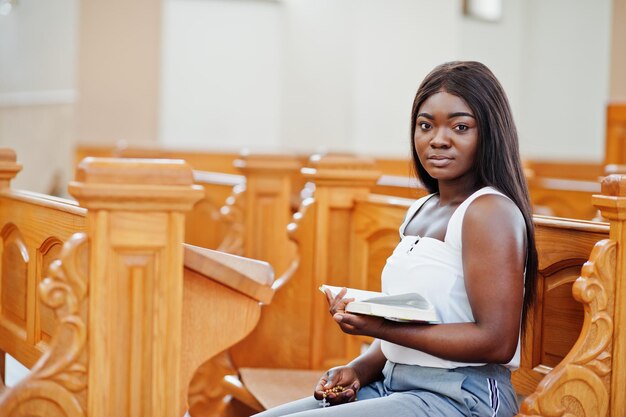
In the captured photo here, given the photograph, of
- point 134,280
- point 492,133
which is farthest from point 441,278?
point 134,280

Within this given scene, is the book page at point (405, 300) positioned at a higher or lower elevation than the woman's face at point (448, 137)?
lower

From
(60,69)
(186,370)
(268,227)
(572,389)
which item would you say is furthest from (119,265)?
(60,69)

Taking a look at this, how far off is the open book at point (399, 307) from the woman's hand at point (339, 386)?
28 centimetres

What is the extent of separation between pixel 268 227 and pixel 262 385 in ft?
5.27

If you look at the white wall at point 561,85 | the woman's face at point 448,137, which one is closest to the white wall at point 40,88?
the white wall at point 561,85

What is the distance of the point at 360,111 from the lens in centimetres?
969

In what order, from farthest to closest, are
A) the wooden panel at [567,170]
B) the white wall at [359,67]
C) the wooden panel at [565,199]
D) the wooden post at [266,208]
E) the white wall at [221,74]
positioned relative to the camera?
the white wall at [221,74], the white wall at [359,67], the wooden panel at [567,170], the wooden panel at [565,199], the wooden post at [266,208]

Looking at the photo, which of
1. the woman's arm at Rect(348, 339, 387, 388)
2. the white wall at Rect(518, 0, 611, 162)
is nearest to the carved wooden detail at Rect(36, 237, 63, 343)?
the woman's arm at Rect(348, 339, 387, 388)

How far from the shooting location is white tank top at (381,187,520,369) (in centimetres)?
218

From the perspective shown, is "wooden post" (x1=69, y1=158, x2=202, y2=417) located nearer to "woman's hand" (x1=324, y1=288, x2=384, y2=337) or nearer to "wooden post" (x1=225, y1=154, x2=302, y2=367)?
"woman's hand" (x1=324, y1=288, x2=384, y2=337)

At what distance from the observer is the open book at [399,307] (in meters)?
2.08

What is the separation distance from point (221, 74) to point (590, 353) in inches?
342

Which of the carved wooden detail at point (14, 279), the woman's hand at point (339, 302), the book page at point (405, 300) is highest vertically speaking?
the book page at point (405, 300)

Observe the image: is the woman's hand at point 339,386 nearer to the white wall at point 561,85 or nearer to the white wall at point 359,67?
the white wall at point 359,67
